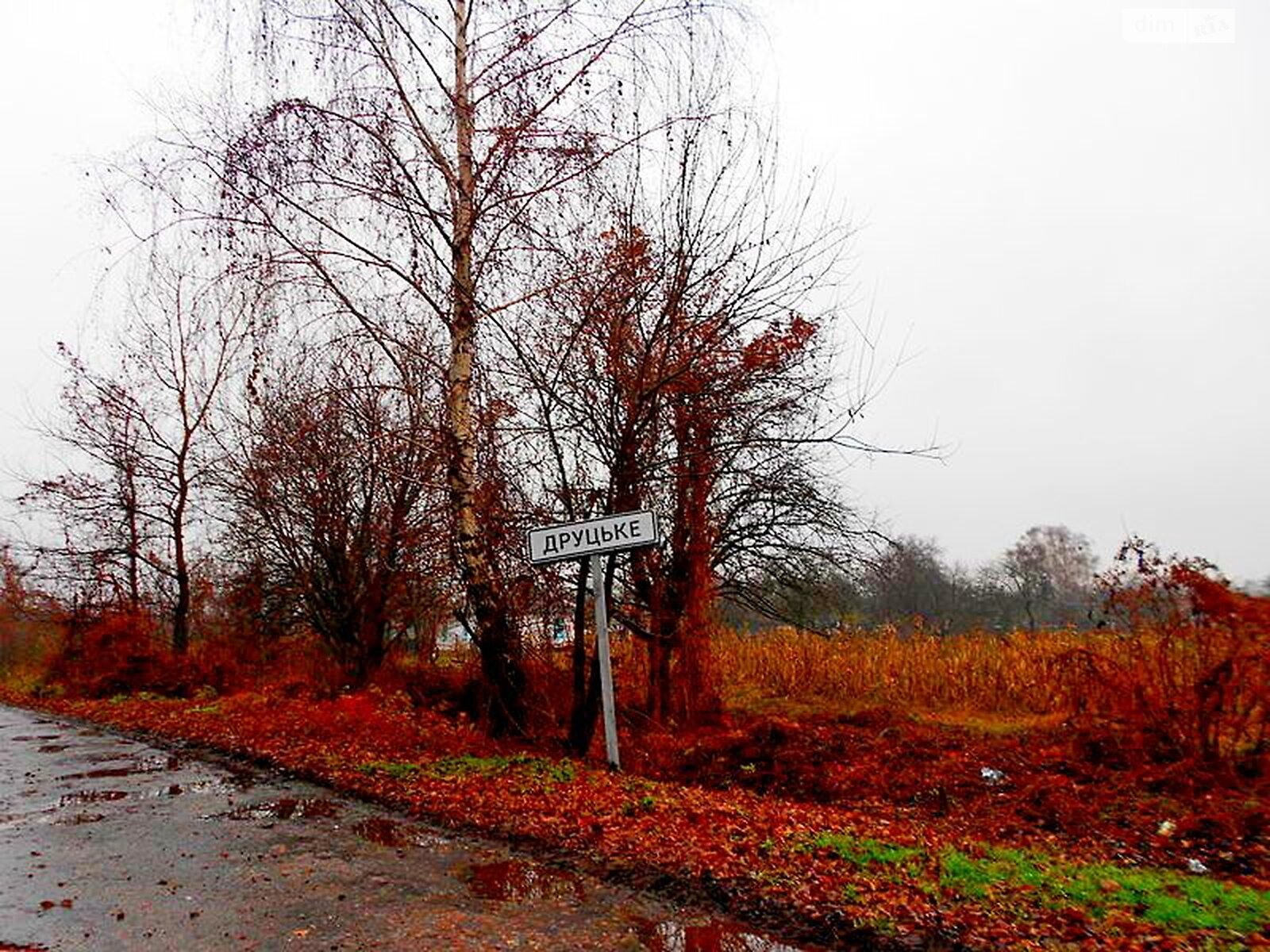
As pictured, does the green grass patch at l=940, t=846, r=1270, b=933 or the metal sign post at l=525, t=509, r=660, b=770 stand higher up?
the metal sign post at l=525, t=509, r=660, b=770

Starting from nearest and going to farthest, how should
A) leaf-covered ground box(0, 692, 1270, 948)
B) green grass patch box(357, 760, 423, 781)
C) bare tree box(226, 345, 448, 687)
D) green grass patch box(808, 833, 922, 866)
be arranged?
leaf-covered ground box(0, 692, 1270, 948) → green grass patch box(808, 833, 922, 866) → green grass patch box(357, 760, 423, 781) → bare tree box(226, 345, 448, 687)

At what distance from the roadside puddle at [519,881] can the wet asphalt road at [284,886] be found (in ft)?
0.05

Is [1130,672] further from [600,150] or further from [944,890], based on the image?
[600,150]

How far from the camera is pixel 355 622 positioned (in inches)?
694

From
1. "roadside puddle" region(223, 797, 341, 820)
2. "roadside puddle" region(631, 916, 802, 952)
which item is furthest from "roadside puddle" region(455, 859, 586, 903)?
"roadside puddle" region(223, 797, 341, 820)

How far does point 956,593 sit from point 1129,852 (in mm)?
42873

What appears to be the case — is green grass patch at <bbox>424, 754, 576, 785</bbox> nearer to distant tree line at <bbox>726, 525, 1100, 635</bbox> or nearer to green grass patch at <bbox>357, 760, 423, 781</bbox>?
green grass patch at <bbox>357, 760, 423, 781</bbox>

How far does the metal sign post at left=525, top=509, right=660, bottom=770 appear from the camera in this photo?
8.74 m

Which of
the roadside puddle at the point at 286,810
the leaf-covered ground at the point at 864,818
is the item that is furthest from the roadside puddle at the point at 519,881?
the roadside puddle at the point at 286,810

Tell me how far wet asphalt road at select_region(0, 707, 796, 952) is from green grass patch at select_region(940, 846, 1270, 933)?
1629 millimetres

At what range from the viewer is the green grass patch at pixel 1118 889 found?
5.04m

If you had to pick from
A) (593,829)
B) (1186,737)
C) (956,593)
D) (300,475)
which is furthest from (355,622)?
(956,593)

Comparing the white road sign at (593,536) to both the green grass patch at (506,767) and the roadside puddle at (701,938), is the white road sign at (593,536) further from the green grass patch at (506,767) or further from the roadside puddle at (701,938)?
the roadside puddle at (701,938)

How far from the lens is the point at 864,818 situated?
26.6 feet
